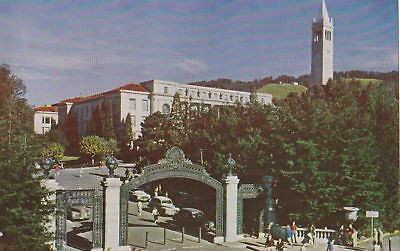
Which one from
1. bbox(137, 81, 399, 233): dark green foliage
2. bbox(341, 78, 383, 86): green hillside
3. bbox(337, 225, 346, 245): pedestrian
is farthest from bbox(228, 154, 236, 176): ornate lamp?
bbox(341, 78, 383, 86): green hillside

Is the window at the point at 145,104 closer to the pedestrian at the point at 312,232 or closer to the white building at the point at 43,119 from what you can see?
the white building at the point at 43,119

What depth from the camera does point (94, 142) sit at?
4234mm

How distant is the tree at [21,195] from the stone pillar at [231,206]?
5.94 feet

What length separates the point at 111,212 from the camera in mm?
4340

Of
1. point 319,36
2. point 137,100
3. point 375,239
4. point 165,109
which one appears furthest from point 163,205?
point 319,36

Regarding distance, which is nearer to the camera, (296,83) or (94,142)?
(94,142)

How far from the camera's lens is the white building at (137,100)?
168 inches

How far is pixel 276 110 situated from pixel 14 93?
252 centimetres

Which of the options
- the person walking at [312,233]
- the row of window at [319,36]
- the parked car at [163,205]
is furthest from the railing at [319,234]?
the row of window at [319,36]

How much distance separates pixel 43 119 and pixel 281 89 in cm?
232

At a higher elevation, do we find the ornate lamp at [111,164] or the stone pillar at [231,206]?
the ornate lamp at [111,164]

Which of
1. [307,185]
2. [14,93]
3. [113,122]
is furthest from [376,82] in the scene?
[14,93]

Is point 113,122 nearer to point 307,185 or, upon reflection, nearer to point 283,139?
point 283,139

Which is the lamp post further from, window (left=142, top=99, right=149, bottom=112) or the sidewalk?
window (left=142, top=99, right=149, bottom=112)
